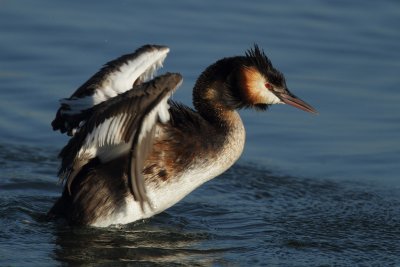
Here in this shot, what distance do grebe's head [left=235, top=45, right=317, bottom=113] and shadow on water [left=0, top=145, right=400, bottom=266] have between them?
987 millimetres

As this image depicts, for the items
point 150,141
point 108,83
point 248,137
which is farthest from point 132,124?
point 248,137

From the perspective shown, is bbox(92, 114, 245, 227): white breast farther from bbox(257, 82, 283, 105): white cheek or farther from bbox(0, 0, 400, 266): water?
bbox(257, 82, 283, 105): white cheek

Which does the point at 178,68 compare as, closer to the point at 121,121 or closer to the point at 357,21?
the point at 357,21

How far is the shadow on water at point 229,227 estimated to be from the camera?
8.24 m

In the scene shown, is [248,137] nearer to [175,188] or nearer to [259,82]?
[259,82]

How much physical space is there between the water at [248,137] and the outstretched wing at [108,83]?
0.88 m

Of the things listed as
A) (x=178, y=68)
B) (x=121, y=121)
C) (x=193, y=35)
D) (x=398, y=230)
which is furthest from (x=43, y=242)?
(x=193, y=35)

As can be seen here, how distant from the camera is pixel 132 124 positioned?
311 inches

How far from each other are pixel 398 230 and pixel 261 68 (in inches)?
67.7

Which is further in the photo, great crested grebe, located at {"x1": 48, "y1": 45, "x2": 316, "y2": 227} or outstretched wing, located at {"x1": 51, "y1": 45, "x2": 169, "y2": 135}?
outstretched wing, located at {"x1": 51, "y1": 45, "x2": 169, "y2": 135}

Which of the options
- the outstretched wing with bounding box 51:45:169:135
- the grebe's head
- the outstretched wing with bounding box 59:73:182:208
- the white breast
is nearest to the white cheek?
the grebe's head

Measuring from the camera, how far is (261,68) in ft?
29.5

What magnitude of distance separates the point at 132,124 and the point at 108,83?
1.37 m

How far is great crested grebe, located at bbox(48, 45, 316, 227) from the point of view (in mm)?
8258
